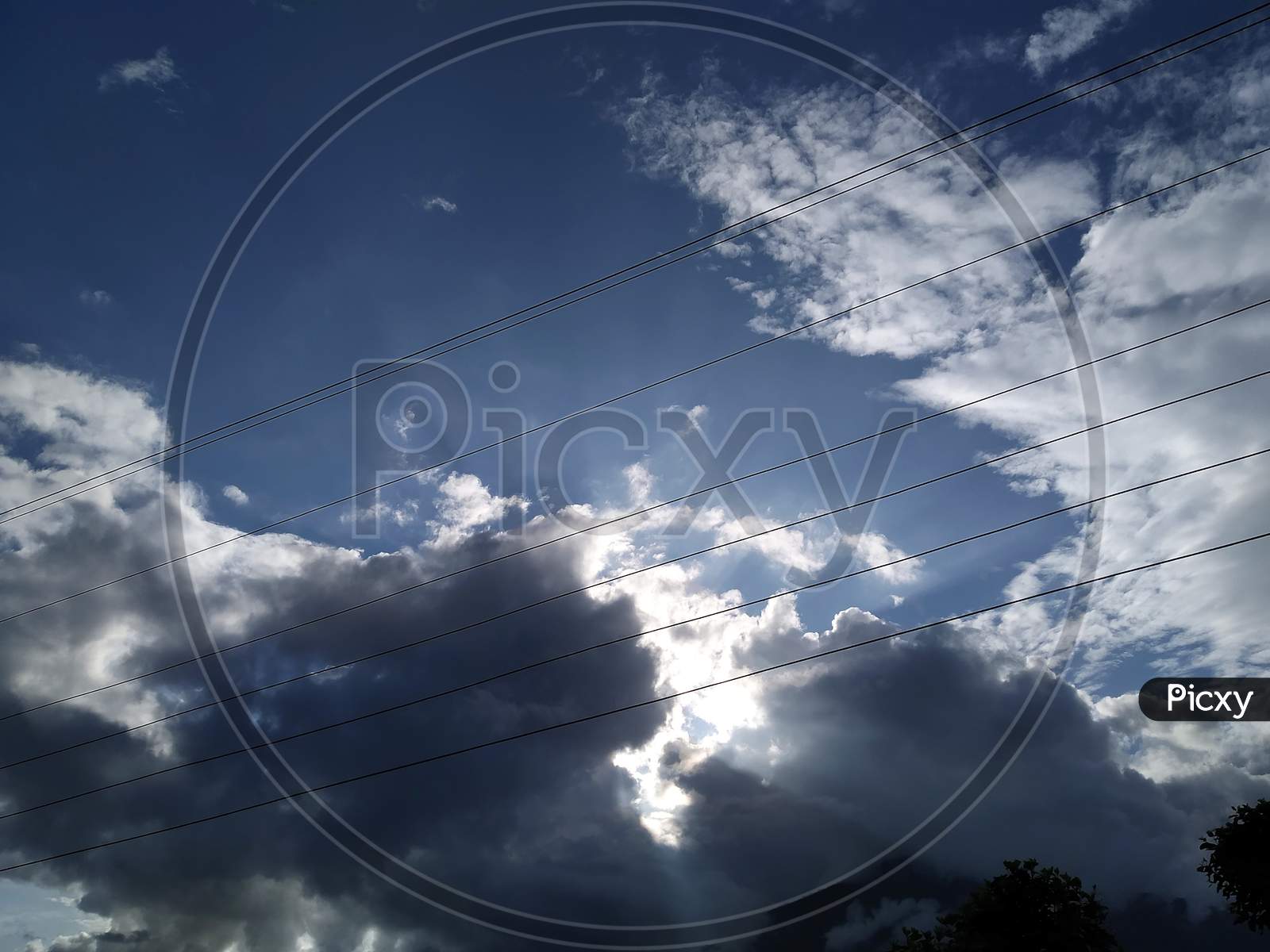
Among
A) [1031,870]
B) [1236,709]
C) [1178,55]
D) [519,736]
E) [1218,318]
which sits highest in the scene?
[1178,55]

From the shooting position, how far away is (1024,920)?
3381 centimetres

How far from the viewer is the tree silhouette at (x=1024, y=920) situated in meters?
32.5

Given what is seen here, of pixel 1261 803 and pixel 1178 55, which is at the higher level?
pixel 1178 55

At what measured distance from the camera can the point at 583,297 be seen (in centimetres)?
1709

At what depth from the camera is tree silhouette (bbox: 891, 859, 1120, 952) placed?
32500 mm

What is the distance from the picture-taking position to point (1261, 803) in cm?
3145

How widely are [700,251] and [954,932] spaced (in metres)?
36.5

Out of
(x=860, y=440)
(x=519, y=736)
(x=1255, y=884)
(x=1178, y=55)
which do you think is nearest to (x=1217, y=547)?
(x=860, y=440)

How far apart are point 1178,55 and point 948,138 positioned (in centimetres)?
374

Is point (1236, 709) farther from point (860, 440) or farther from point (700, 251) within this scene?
point (700, 251)

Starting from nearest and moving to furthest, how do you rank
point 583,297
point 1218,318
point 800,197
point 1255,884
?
point 1218,318
point 800,197
point 583,297
point 1255,884

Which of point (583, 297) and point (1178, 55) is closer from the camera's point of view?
point (1178, 55)

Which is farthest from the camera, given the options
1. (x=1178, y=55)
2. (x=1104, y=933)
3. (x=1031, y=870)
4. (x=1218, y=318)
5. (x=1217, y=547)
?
(x=1031, y=870)

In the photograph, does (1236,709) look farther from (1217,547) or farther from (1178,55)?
(1178,55)
